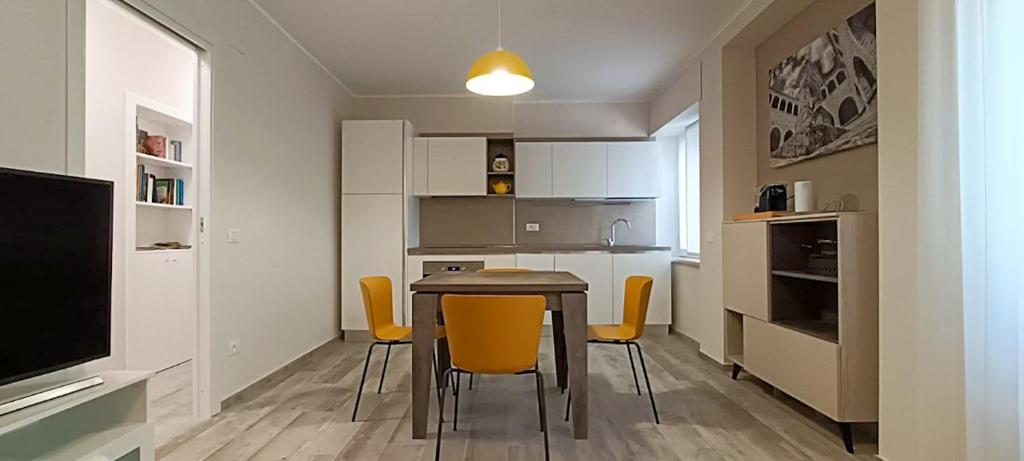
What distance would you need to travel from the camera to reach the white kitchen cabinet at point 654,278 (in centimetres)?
601

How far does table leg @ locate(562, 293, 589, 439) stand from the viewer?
2.88 meters

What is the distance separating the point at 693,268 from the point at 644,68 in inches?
76.7

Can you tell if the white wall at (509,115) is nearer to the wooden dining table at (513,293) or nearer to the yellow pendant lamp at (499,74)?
the yellow pendant lamp at (499,74)

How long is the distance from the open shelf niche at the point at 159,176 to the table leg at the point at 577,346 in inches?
118

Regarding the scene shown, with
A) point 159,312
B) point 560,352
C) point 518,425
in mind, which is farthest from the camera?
point 159,312

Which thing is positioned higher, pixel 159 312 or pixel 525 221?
pixel 525 221

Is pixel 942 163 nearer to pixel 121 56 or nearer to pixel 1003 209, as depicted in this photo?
pixel 1003 209

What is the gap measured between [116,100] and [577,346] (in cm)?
366

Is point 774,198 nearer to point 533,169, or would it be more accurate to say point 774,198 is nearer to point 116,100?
point 533,169

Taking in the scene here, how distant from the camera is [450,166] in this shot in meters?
6.16

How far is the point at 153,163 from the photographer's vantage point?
4.61 meters

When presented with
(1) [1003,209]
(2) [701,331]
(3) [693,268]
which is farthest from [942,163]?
(3) [693,268]

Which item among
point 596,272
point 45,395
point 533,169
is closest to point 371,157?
point 533,169

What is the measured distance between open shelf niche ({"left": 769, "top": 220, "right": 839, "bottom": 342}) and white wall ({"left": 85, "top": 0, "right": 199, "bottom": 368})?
3.88 metres
